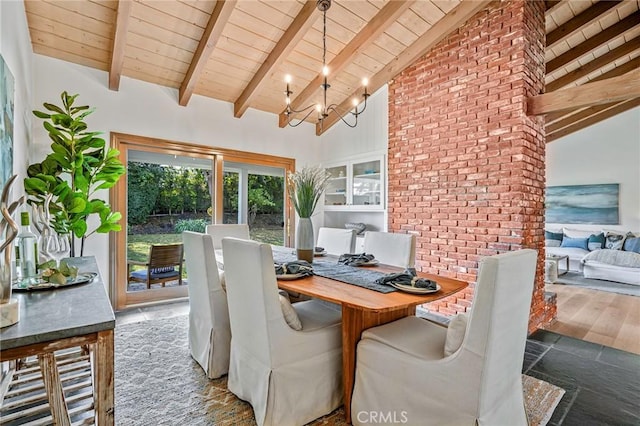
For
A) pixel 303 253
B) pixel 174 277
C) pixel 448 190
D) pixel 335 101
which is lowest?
pixel 174 277

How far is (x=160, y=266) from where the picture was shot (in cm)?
388

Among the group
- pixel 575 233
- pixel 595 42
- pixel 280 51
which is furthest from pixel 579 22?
pixel 575 233

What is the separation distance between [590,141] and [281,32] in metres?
6.86

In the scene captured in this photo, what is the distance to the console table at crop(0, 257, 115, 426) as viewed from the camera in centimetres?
89

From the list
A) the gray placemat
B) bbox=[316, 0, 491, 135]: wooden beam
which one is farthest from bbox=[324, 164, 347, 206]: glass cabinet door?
the gray placemat

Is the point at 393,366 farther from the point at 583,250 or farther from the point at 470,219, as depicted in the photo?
the point at 583,250

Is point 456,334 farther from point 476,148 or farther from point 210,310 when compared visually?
point 476,148

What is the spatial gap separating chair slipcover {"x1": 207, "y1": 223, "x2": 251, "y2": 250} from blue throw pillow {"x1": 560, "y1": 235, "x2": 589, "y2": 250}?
6.43 metres

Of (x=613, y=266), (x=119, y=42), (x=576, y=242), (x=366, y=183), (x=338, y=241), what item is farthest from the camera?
(x=576, y=242)

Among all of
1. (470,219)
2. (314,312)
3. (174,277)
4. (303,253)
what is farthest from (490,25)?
(174,277)

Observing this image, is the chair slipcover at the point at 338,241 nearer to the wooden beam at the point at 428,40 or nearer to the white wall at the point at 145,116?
the wooden beam at the point at 428,40

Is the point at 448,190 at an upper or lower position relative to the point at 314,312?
upper

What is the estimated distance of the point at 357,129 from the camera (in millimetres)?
4676
